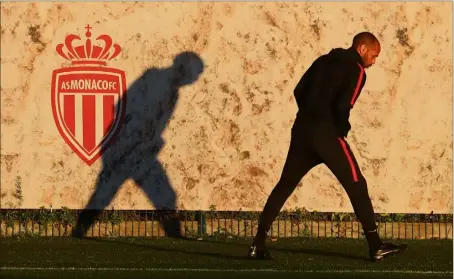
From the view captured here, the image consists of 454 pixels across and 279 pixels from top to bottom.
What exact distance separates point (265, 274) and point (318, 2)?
4381 mm

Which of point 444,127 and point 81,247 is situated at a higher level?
point 444,127

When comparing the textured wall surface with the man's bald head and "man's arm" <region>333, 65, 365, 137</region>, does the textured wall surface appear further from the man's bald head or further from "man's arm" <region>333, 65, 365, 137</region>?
"man's arm" <region>333, 65, 365, 137</region>

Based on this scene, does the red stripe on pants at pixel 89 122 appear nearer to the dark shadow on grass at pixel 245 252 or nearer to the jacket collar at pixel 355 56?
the dark shadow on grass at pixel 245 252

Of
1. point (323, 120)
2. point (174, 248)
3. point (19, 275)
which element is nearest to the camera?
point (19, 275)

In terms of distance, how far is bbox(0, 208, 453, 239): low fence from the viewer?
45.7ft

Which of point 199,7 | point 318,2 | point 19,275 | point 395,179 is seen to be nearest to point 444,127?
point 395,179

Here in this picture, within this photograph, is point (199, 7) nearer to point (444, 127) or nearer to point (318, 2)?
point (318, 2)

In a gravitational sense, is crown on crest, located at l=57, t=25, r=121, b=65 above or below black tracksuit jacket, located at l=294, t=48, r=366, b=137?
above

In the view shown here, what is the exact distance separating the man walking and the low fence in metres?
2.89

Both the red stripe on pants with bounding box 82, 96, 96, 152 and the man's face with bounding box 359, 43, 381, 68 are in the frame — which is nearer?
the man's face with bounding box 359, 43, 381, 68

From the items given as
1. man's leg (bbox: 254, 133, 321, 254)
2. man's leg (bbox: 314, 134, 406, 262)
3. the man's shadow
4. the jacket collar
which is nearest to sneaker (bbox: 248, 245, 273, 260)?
man's leg (bbox: 254, 133, 321, 254)

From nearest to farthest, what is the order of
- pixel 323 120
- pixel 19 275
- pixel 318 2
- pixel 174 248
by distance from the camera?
1. pixel 19 275
2. pixel 323 120
3. pixel 174 248
4. pixel 318 2

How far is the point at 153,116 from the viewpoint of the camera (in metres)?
13.9

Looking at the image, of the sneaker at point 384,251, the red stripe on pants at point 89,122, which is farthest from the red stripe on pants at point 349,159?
the red stripe on pants at point 89,122
